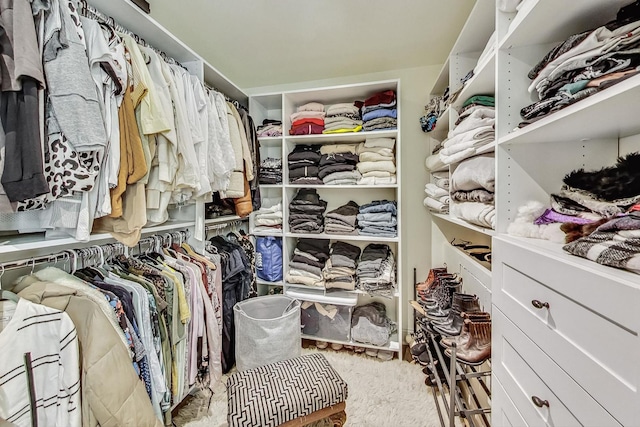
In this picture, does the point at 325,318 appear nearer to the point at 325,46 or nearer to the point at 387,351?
the point at 387,351

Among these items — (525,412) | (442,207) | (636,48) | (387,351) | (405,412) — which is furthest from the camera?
(387,351)

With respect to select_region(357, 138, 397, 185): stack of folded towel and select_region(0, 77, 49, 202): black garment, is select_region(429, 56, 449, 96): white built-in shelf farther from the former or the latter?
select_region(0, 77, 49, 202): black garment

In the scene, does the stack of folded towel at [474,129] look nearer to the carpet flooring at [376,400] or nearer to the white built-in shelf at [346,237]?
the white built-in shelf at [346,237]

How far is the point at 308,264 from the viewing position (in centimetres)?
221

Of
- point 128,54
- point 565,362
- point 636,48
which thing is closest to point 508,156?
point 636,48

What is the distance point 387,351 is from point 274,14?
235 cm

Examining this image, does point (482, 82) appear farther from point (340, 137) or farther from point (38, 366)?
point (38, 366)

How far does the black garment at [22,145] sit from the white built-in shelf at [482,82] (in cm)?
155

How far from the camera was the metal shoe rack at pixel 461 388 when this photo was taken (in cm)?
118

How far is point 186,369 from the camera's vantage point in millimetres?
1448

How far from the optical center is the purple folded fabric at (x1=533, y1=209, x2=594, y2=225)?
79cm

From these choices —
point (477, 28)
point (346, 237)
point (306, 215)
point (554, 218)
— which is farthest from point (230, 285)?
point (477, 28)

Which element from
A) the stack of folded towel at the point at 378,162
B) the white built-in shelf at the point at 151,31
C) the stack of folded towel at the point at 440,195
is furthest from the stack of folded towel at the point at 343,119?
the white built-in shelf at the point at 151,31

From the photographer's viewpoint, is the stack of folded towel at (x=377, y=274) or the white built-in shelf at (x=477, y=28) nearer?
the white built-in shelf at (x=477, y=28)
